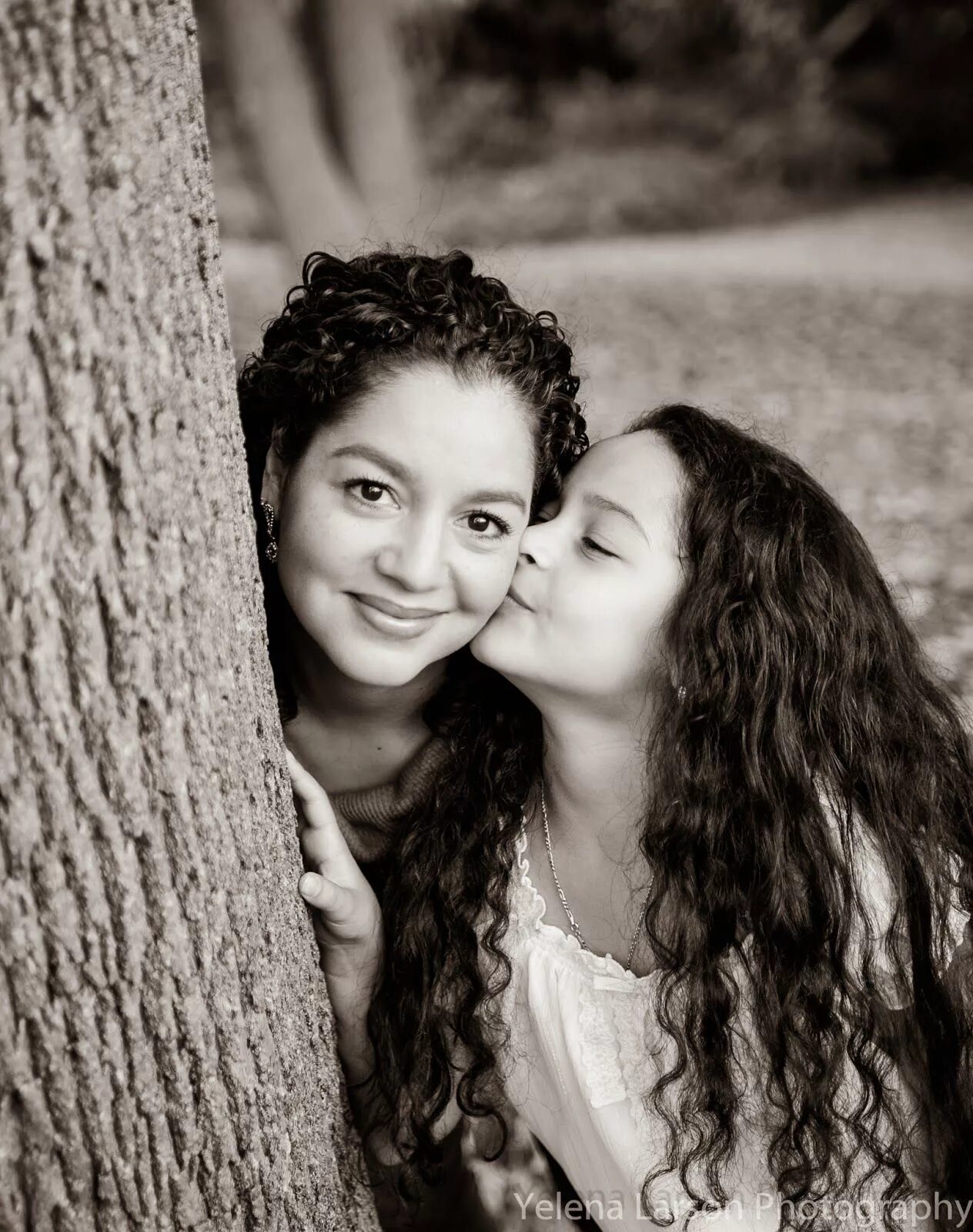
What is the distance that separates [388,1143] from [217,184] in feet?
20.1

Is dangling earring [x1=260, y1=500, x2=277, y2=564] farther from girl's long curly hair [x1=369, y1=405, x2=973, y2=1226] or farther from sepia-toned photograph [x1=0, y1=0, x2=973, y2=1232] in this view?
girl's long curly hair [x1=369, y1=405, x2=973, y2=1226]

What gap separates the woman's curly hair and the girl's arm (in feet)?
1.84

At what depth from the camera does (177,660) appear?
1.25 m

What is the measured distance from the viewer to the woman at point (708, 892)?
2051 millimetres

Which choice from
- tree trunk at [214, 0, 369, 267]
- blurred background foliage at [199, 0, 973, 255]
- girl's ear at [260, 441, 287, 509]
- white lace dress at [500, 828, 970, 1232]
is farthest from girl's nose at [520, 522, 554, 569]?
tree trunk at [214, 0, 369, 267]

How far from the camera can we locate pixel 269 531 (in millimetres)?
2211

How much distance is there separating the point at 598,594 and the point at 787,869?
61 cm

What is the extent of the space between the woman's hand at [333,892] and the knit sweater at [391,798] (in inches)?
12.4

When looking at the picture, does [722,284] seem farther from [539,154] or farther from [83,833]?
[83,833]

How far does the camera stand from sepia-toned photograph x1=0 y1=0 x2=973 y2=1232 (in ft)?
3.69

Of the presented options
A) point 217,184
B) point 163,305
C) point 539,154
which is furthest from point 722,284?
point 163,305

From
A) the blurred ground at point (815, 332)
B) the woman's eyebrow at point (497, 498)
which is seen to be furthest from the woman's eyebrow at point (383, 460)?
the blurred ground at point (815, 332)

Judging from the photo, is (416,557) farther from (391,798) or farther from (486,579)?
(391,798)

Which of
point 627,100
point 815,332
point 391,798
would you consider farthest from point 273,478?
point 627,100
